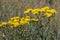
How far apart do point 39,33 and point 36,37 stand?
0.08 meters

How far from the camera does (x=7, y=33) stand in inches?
144

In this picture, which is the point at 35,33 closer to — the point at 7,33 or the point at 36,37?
the point at 36,37

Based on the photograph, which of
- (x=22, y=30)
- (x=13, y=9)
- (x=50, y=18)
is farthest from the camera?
(x=13, y=9)

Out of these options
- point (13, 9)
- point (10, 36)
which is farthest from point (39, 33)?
point (13, 9)

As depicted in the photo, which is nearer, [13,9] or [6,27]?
[6,27]

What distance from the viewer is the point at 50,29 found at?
3732 mm

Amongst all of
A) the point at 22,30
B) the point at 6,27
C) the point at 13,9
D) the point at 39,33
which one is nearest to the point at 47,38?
the point at 39,33

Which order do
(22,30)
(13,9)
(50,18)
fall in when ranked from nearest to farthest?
(22,30) → (50,18) → (13,9)

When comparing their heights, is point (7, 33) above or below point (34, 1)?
below

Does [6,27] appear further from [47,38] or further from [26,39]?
[47,38]

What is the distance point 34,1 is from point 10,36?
1667mm

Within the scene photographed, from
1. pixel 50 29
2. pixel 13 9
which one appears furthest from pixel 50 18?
pixel 13 9

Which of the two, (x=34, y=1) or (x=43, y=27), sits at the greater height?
(x=34, y=1)

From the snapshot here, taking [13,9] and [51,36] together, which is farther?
[13,9]
